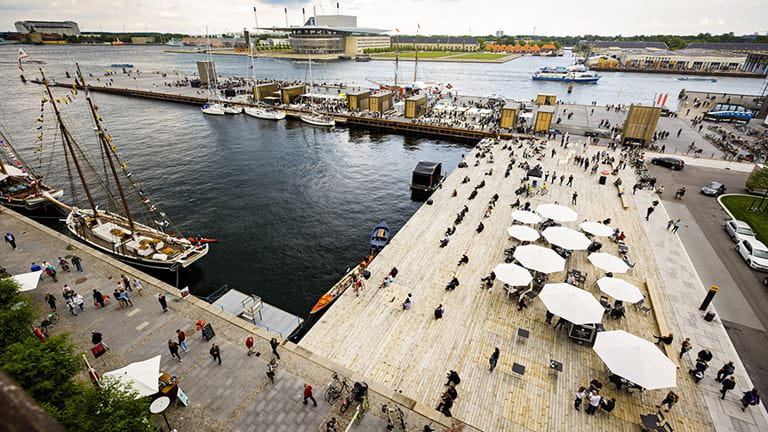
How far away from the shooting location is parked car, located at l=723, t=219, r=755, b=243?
32.2 m

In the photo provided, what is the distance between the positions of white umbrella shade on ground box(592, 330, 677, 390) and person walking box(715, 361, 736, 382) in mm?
3846

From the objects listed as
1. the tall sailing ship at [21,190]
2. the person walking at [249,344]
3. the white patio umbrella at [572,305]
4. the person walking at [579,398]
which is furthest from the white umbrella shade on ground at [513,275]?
the tall sailing ship at [21,190]

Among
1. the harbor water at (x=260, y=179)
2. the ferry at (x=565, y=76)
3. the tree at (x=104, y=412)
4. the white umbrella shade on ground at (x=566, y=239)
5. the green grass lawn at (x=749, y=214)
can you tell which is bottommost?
the harbor water at (x=260, y=179)

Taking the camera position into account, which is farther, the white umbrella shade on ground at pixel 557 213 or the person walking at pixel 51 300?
the white umbrella shade on ground at pixel 557 213

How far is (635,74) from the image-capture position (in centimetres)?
19325

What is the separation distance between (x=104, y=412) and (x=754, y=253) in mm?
43973

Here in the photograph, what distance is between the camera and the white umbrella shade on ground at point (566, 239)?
92.7 feet

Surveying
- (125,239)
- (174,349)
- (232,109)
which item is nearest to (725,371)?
(174,349)

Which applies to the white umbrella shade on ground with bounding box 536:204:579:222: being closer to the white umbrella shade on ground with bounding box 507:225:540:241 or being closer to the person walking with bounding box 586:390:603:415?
the white umbrella shade on ground with bounding box 507:225:540:241

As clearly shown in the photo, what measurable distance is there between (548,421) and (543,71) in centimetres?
18713

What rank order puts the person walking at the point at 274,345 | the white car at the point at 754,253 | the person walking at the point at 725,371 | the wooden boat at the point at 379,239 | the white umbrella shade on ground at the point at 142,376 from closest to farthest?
the white umbrella shade on ground at the point at 142,376, the person walking at the point at 725,371, the person walking at the point at 274,345, the white car at the point at 754,253, the wooden boat at the point at 379,239

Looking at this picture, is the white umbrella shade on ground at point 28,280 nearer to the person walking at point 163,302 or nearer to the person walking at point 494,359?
the person walking at point 163,302

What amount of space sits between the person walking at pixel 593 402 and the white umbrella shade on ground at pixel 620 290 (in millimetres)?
7634

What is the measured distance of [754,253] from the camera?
29734 mm
